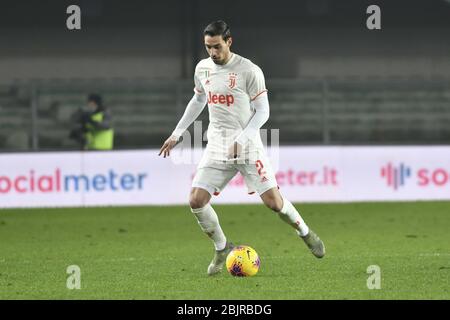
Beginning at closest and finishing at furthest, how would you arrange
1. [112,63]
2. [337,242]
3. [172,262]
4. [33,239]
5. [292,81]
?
[172,262] → [337,242] → [33,239] → [292,81] → [112,63]

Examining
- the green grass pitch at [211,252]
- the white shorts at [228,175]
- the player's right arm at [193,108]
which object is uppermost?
the player's right arm at [193,108]

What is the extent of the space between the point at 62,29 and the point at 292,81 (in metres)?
6.35

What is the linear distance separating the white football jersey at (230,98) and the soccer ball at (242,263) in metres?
0.79

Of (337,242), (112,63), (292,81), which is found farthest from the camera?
(112,63)

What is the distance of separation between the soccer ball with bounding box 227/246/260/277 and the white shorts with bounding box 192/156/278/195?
53cm

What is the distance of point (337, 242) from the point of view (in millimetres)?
13703

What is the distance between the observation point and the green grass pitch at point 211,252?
9414 millimetres

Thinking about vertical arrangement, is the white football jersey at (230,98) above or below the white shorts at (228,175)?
above

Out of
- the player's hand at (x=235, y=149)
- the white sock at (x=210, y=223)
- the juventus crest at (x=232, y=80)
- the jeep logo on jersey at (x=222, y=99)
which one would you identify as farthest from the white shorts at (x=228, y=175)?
the juventus crest at (x=232, y=80)

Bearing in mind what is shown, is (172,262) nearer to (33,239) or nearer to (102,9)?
(33,239)

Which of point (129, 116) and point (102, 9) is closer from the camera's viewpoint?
point (129, 116)

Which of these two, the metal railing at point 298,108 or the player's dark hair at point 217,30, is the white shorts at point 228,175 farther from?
the metal railing at point 298,108

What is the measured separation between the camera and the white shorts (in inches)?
410
